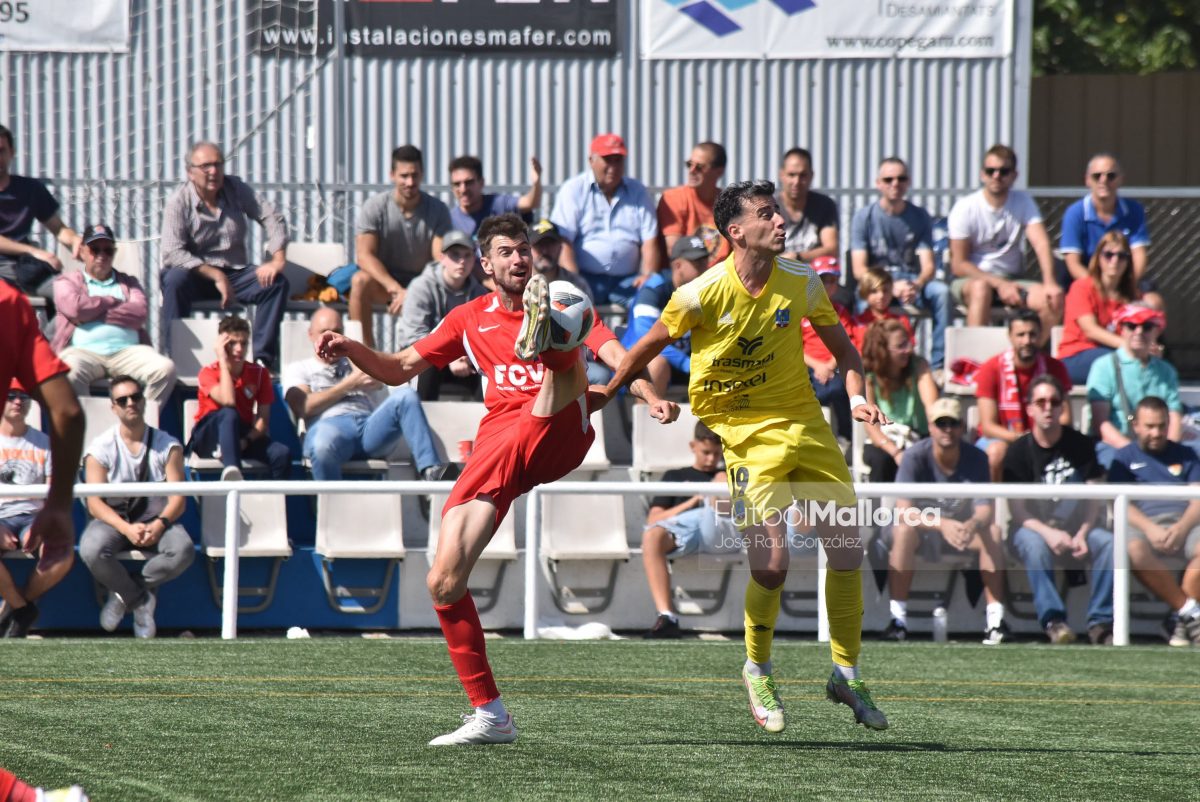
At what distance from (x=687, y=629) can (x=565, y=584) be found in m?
0.82

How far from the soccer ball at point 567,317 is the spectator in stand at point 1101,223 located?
7.12 m

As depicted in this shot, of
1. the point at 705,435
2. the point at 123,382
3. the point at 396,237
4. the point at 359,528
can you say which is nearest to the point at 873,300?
the point at 705,435

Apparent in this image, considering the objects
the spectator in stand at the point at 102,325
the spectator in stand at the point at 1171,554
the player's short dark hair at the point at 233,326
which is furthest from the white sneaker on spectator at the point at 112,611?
the spectator in stand at the point at 1171,554

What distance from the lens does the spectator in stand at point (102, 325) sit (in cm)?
1066

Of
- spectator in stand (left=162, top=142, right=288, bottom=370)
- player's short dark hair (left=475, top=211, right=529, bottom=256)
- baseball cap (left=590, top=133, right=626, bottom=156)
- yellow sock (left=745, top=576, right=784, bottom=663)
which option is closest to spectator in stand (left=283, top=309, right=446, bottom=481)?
spectator in stand (left=162, top=142, right=288, bottom=370)

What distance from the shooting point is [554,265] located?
10.7 metres

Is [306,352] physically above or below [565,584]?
above

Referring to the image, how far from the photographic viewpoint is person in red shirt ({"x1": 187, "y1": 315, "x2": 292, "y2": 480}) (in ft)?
33.4

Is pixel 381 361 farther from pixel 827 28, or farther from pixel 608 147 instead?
pixel 827 28

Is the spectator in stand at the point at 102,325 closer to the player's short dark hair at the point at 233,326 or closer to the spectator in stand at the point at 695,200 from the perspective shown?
the player's short dark hair at the point at 233,326

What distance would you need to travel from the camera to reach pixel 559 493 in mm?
9664

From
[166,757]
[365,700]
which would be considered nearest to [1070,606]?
[365,700]

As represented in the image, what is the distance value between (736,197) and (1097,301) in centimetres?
630

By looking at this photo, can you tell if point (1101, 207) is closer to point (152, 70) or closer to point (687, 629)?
point (687, 629)
